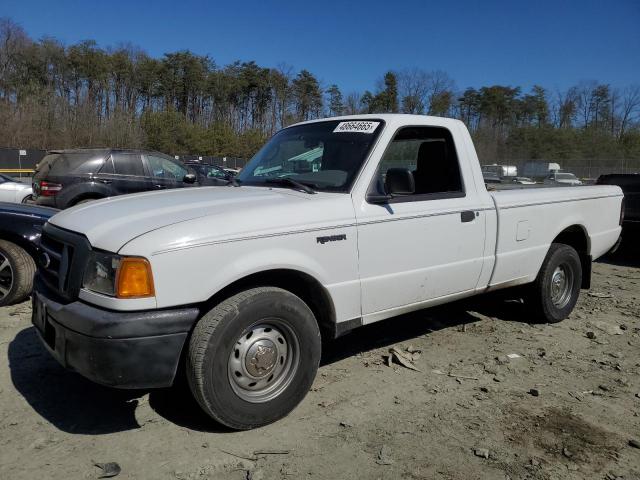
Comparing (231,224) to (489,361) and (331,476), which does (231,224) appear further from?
(489,361)

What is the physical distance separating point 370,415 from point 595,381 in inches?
74.5

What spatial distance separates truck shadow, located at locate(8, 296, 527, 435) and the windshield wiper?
1.11 metres

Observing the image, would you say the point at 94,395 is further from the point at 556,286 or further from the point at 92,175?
the point at 92,175

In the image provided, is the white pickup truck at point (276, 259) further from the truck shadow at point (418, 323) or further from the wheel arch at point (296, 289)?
the truck shadow at point (418, 323)

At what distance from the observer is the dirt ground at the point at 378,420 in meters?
2.80

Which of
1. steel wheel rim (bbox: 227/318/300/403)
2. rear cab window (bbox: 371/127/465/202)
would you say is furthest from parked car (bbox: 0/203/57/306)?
rear cab window (bbox: 371/127/465/202)

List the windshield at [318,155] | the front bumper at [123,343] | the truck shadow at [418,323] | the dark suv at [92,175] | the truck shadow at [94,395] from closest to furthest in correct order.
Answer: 1. the front bumper at [123,343]
2. the truck shadow at [94,395]
3. the windshield at [318,155]
4. the truck shadow at [418,323]
5. the dark suv at [92,175]

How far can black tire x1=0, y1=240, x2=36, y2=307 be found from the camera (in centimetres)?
526

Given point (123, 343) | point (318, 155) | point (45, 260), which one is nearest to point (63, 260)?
point (45, 260)

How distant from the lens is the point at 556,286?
5.36 meters

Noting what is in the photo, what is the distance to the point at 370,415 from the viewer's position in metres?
3.38

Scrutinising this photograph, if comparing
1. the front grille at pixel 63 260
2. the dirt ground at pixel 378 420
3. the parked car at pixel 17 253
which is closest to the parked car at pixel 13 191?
the parked car at pixel 17 253

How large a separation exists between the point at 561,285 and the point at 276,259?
3.66m

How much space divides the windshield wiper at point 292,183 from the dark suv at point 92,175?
6.53 meters
